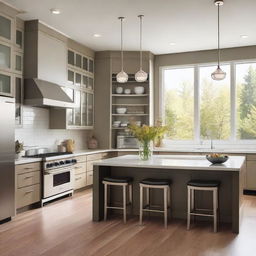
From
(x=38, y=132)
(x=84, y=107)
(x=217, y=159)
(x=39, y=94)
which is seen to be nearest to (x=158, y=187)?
(x=217, y=159)

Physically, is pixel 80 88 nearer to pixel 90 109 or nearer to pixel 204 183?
pixel 90 109

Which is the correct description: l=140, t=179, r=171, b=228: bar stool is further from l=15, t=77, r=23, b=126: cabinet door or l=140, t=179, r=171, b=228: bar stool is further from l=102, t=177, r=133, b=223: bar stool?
l=15, t=77, r=23, b=126: cabinet door

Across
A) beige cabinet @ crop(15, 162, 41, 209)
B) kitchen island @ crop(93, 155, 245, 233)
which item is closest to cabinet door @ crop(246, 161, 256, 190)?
kitchen island @ crop(93, 155, 245, 233)

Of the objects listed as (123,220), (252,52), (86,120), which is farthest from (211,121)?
(123,220)

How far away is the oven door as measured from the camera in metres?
5.46

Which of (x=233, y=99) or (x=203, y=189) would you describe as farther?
(x=233, y=99)

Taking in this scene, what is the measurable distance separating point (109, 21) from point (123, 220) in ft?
10.5

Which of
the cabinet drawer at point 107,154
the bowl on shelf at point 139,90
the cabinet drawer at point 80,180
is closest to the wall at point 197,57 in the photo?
the bowl on shelf at point 139,90

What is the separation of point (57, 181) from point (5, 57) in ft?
7.31

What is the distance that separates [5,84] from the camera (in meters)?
4.89

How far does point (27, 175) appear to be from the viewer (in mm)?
5039

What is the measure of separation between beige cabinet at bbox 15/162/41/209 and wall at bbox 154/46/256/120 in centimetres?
363

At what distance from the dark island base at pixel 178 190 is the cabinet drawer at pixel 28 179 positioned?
109 centimetres

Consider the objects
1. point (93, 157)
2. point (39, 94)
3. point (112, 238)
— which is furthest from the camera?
point (93, 157)
